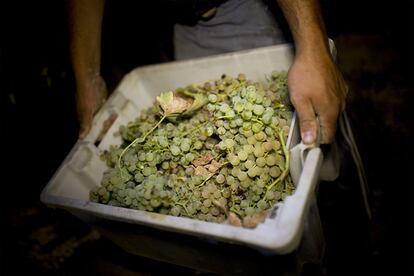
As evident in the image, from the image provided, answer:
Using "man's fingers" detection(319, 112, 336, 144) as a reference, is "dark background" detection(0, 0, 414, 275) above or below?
below

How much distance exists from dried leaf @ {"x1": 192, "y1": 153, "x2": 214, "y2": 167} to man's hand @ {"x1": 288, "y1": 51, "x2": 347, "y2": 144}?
1.09 ft

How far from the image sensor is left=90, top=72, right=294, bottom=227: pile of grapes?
3.78 ft

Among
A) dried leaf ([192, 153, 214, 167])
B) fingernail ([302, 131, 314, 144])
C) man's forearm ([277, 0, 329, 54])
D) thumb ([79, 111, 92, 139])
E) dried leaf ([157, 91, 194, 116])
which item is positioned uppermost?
man's forearm ([277, 0, 329, 54])

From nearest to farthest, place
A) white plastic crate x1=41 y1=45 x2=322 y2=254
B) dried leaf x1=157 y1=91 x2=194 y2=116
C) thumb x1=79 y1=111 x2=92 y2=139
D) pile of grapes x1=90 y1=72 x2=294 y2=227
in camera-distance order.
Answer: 1. white plastic crate x1=41 y1=45 x2=322 y2=254
2. pile of grapes x1=90 y1=72 x2=294 y2=227
3. dried leaf x1=157 y1=91 x2=194 y2=116
4. thumb x1=79 y1=111 x2=92 y2=139

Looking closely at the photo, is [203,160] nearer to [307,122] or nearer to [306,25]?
[307,122]

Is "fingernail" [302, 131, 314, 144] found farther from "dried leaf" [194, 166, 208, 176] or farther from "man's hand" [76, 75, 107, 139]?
"man's hand" [76, 75, 107, 139]

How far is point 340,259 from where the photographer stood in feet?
6.41

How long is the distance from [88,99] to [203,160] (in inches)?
30.4

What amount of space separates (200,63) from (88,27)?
0.57 metres

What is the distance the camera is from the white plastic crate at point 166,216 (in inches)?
35.8

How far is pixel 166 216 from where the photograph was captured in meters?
1.06

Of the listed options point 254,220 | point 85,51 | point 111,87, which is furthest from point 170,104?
point 111,87

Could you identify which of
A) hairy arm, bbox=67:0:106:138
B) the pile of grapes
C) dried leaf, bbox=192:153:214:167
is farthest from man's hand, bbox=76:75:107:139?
dried leaf, bbox=192:153:214:167

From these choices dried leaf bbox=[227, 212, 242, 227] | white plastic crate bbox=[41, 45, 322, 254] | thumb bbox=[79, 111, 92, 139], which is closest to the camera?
white plastic crate bbox=[41, 45, 322, 254]
